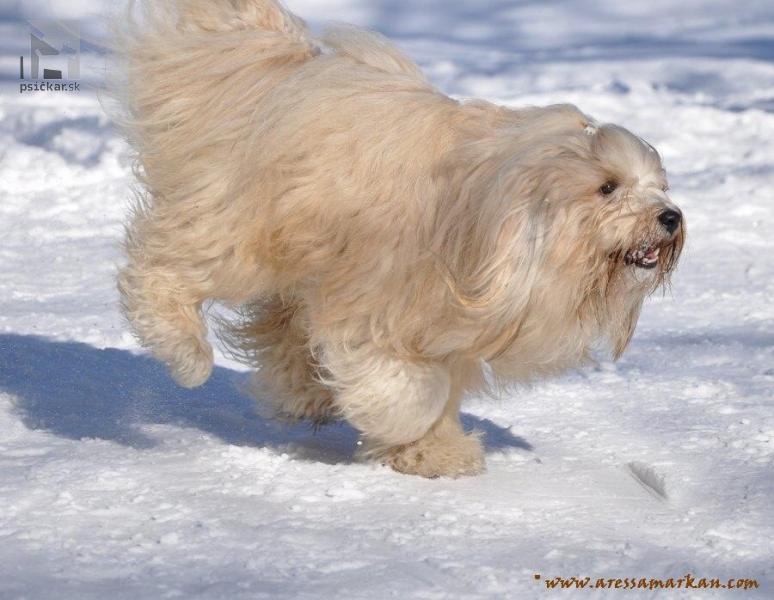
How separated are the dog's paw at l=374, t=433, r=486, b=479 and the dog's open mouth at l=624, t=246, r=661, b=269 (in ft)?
2.97

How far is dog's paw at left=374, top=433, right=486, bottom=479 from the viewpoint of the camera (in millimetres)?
4129

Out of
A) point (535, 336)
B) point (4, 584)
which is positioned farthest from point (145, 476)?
point (535, 336)

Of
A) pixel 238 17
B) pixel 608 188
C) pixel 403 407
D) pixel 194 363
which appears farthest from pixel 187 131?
pixel 608 188

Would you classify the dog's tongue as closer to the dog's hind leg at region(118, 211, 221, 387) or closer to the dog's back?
the dog's back

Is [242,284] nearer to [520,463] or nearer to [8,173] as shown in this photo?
[520,463]

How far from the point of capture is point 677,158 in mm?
8469

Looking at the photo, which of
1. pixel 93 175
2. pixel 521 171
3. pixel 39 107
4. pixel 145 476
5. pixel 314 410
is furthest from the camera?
pixel 39 107

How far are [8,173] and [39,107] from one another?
115 centimetres

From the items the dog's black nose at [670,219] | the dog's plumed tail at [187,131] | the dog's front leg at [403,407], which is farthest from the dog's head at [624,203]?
the dog's plumed tail at [187,131]

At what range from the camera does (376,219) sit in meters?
3.86

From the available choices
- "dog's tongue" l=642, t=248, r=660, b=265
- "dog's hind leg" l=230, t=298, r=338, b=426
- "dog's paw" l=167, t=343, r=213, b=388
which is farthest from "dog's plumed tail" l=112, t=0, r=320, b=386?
"dog's tongue" l=642, t=248, r=660, b=265

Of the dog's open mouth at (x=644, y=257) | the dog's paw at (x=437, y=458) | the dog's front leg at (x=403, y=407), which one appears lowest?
the dog's paw at (x=437, y=458)

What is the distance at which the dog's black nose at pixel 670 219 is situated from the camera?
3.44 metres

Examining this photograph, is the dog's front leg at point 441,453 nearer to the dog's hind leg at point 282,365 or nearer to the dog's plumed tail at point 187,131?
the dog's hind leg at point 282,365
